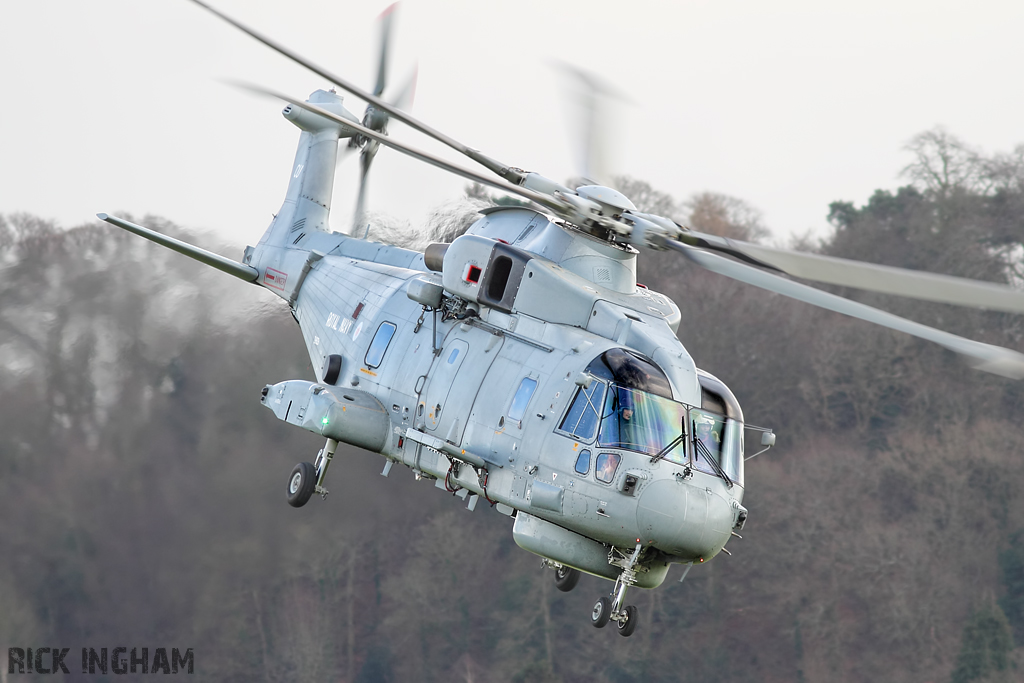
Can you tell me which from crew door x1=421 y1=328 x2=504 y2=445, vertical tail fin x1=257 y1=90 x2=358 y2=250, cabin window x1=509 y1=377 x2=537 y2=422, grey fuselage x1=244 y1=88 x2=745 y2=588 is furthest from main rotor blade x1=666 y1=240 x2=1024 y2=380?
vertical tail fin x1=257 y1=90 x2=358 y2=250

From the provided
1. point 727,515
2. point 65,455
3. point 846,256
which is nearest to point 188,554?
point 65,455

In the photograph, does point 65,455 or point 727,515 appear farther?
point 65,455

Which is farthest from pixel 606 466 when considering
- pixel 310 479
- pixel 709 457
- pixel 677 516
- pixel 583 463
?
pixel 310 479

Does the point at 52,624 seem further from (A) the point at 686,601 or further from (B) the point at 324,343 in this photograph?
(A) the point at 686,601

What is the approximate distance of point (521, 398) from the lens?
1291cm

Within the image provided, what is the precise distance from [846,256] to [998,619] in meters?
16.5

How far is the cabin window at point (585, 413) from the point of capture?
12102 mm

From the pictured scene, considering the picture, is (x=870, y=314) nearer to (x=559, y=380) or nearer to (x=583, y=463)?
(x=583, y=463)

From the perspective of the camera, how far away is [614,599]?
40.1 feet

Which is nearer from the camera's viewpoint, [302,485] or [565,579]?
[565,579]

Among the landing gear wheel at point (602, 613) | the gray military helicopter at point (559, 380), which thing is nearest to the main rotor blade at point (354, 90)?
the gray military helicopter at point (559, 380)

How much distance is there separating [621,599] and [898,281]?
456cm

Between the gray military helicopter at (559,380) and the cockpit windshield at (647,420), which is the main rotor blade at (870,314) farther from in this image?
the cockpit windshield at (647,420)

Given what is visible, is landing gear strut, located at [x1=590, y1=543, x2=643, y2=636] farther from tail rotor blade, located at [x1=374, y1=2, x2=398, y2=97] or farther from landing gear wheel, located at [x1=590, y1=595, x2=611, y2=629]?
tail rotor blade, located at [x1=374, y1=2, x2=398, y2=97]
